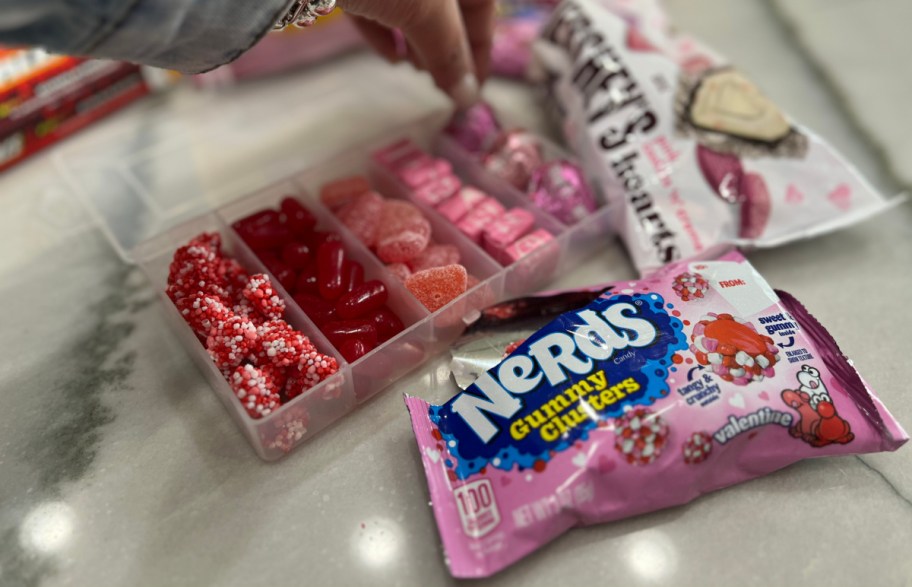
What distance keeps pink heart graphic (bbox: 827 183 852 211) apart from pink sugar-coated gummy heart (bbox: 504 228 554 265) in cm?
43

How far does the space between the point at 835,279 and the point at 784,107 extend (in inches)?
17.5

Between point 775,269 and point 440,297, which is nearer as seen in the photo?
point 440,297

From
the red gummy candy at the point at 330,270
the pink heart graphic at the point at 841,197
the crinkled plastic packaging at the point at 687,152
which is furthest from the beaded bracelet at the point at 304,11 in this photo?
the pink heart graphic at the point at 841,197

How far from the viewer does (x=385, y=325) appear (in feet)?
2.92

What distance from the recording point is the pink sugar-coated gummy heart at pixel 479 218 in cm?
103

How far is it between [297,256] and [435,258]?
0.19 metres

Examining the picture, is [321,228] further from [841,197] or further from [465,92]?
[841,197]

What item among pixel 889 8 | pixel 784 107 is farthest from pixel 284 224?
pixel 889 8

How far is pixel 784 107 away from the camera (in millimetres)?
1312

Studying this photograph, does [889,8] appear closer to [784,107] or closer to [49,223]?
[784,107]

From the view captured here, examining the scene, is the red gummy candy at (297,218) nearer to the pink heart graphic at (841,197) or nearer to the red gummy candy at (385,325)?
the red gummy candy at (385,325)

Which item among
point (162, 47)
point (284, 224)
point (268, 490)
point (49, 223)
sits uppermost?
point (162, 47)

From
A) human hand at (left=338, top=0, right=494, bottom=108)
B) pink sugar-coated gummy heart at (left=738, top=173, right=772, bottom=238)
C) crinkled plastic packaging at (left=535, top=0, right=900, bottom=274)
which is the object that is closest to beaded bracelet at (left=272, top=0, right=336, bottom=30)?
human hand at (left=338, top=0, right=494, bottom=108)

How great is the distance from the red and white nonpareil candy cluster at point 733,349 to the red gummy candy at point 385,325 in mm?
360
